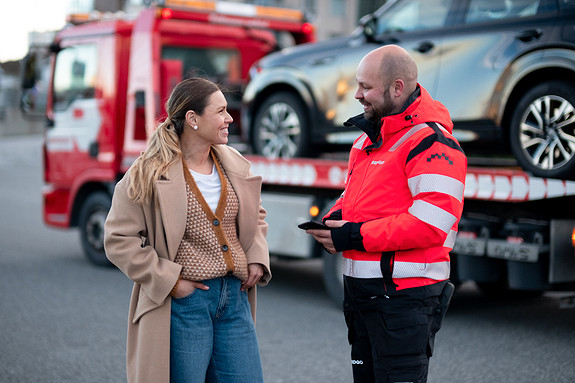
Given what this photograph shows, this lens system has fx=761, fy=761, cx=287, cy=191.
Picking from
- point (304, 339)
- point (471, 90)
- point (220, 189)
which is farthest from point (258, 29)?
point (220, 189)

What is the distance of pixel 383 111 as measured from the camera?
283 centimetres

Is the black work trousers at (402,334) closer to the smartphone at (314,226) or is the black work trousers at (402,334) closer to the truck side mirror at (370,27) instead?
the smartphone at (314,226)

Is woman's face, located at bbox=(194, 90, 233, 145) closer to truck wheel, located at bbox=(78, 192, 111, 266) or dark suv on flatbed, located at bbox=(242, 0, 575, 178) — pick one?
dark suv on flatbed, located at bbox=(242, 0, 575, 178)

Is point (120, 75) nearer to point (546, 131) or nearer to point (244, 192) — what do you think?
point (546, 131)

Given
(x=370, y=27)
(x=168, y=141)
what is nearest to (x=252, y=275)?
(x=168, y=141)

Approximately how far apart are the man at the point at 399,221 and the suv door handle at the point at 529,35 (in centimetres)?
304

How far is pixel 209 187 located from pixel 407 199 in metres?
0.79

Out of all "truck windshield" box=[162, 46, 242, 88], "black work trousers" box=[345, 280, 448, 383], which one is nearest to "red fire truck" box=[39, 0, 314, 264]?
"truck windshield" box=[162, 46, 242, 88]

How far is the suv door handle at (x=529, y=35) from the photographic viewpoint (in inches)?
218

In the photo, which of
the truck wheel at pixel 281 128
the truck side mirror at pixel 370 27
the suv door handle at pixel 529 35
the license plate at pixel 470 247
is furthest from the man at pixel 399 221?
the truck wheel at pixel 281 128

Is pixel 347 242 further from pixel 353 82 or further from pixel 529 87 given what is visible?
pixel 353 82

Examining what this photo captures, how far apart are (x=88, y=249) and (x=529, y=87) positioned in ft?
19.5

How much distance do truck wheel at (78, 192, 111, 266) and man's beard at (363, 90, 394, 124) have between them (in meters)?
6.81

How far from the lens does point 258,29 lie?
9641 mm
